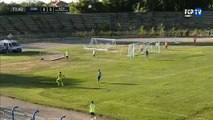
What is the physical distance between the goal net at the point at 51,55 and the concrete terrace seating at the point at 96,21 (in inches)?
1347

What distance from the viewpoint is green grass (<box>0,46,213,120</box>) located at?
113 feet

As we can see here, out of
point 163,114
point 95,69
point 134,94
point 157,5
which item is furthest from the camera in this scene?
point 157,5

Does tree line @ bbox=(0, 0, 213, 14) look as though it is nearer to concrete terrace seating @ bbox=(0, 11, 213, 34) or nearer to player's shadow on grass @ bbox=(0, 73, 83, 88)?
concrete terrace seating @ bbox=(0, 11, 213, 34)

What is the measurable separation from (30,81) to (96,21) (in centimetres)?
7399

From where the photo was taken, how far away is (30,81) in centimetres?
5041

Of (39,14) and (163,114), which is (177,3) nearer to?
(39,14)

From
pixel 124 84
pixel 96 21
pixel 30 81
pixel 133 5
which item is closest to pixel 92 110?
pixel 124 84

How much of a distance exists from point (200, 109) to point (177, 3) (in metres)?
100

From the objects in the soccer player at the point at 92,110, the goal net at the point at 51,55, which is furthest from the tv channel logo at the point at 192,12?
the soccer player at the point at 92,110

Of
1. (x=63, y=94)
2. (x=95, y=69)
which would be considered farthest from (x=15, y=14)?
(x=63, y=94)

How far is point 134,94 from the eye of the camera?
3984cm
